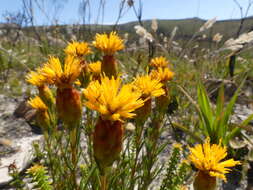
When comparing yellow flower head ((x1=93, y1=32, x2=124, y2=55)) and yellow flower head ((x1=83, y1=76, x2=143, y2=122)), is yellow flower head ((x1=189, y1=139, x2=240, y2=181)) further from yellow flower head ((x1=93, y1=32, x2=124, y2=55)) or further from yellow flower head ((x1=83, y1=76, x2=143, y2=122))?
yellow flower head ((x1=93, y1=32, x2=124, y2=55))

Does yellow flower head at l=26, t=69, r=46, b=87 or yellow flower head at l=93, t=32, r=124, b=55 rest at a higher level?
yellow flower head at l=93, t=32, r=124, b=55

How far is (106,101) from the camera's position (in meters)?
0.88

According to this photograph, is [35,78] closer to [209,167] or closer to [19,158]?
[209,167]

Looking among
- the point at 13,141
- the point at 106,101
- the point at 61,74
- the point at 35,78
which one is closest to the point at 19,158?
the point at 13,141

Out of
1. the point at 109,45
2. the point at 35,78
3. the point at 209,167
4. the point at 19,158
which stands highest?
the point at 109,45

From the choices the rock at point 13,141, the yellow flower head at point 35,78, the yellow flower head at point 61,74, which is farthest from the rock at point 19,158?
the yellow flower head at point 61,74

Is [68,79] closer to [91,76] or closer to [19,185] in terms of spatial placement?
[91,76]

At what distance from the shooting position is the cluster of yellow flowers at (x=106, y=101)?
0.85 metres

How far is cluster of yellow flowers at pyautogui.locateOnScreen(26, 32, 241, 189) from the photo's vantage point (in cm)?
85

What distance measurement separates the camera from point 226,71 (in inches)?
217

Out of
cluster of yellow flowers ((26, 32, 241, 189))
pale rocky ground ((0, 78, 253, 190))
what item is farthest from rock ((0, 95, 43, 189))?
cluster of yellow flowers ((26, 32, 241, 189))

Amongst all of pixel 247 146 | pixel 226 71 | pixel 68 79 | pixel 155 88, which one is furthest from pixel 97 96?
pixel 226 71

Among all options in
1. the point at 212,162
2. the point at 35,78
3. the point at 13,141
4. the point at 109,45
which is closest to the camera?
the point at 212,162

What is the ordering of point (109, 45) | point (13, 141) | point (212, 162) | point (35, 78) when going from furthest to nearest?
point (13, 141)
point (109, 45)
point (35, 78)
point (212, 162)
